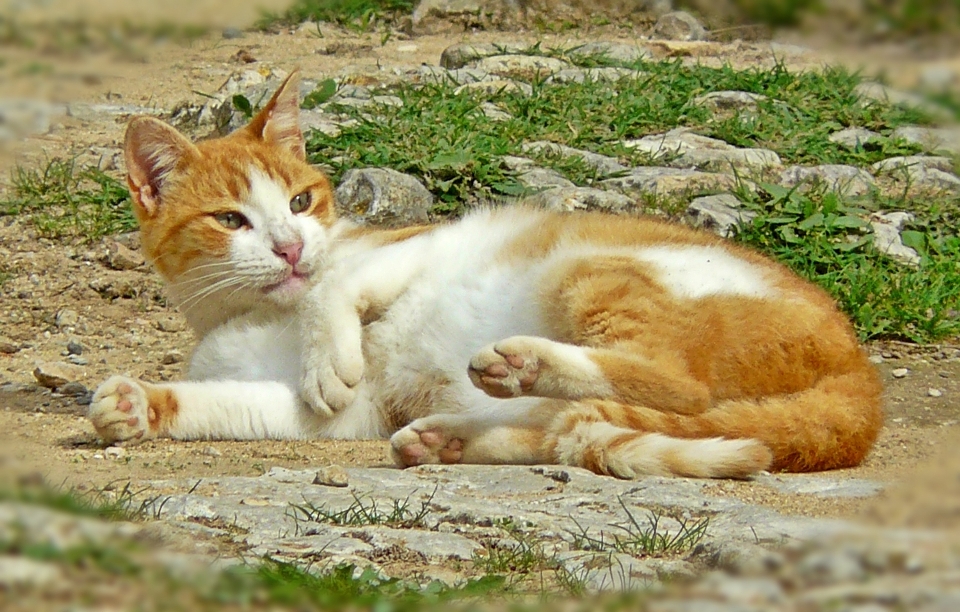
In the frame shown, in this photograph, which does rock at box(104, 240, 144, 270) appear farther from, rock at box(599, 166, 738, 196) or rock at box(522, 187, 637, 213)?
rock at box(599, 166, 738, 196)

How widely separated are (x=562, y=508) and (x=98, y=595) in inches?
84.6

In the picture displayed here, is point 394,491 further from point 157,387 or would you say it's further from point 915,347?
point 915,347

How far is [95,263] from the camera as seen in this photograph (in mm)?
6020

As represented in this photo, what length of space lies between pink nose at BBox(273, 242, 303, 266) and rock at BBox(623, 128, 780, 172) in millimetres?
3103

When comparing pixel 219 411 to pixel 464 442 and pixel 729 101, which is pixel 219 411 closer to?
pixel 464 442

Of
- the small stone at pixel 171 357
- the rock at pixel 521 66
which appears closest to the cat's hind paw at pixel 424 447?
the small stone at pixel 171 357

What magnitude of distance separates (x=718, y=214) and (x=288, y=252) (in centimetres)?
269

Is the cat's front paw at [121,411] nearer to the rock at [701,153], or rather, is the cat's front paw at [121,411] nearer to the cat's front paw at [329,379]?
the cat's front paw at [329,379]

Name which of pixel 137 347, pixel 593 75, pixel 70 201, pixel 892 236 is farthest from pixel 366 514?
pixel 593 75

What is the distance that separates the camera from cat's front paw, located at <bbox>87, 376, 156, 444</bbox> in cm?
370

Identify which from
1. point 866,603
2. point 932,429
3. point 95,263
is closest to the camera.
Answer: point 866,603

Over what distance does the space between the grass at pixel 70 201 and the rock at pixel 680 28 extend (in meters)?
5.51

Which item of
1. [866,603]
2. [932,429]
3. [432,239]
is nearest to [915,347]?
[932,429]

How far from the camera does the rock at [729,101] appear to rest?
24.0 ft
